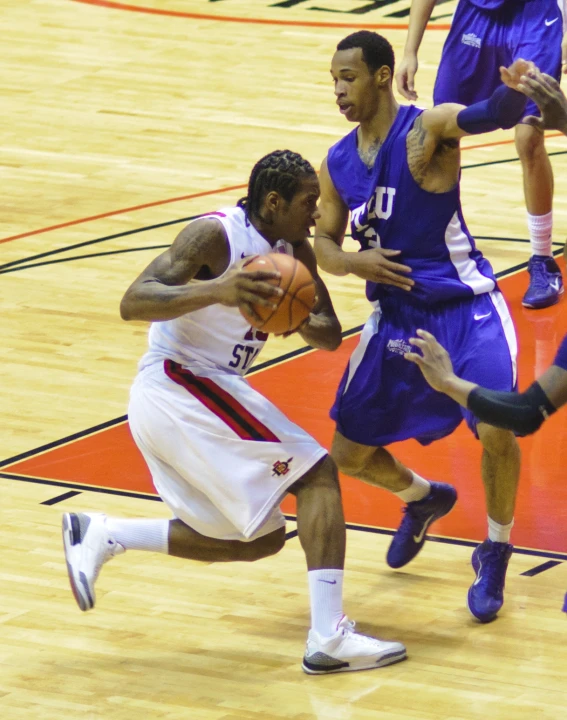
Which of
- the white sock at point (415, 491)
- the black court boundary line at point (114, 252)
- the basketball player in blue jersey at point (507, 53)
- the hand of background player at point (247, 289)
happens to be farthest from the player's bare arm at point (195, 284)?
the black court boundary line at point (114, 252)

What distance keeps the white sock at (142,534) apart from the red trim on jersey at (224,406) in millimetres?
445

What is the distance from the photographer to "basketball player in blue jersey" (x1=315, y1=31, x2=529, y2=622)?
5.52 meters

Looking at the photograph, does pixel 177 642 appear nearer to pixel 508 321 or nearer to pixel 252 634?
pixel 252 634

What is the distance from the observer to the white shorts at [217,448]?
510 cm

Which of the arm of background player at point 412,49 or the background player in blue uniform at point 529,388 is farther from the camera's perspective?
the arm of background player at point 412,49

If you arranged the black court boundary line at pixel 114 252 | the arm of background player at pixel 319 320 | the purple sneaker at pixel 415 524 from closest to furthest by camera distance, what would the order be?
the arm of background player at pixel 319 320
the purple sneaker at pixel 415 524
the black court boundary line at pixel 114 252

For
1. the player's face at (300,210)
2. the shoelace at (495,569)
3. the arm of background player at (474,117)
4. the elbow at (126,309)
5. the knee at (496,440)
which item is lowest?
the shoelace at (495,569)

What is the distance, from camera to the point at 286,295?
4.88 metres

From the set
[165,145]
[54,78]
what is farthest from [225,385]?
[54,78]

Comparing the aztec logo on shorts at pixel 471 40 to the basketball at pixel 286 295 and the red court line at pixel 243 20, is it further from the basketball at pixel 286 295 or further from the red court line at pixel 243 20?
the red court line at pixel 243 20

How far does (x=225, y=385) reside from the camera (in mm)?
5234

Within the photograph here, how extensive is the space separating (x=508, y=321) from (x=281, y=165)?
1.09 m

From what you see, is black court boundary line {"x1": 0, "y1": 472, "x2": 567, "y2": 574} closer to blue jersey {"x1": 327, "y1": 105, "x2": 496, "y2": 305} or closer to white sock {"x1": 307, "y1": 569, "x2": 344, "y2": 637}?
blue jersey {"x1": 327, "y1": 105, "x2": 496, "y2": 305}

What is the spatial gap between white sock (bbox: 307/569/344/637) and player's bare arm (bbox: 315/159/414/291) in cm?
107
